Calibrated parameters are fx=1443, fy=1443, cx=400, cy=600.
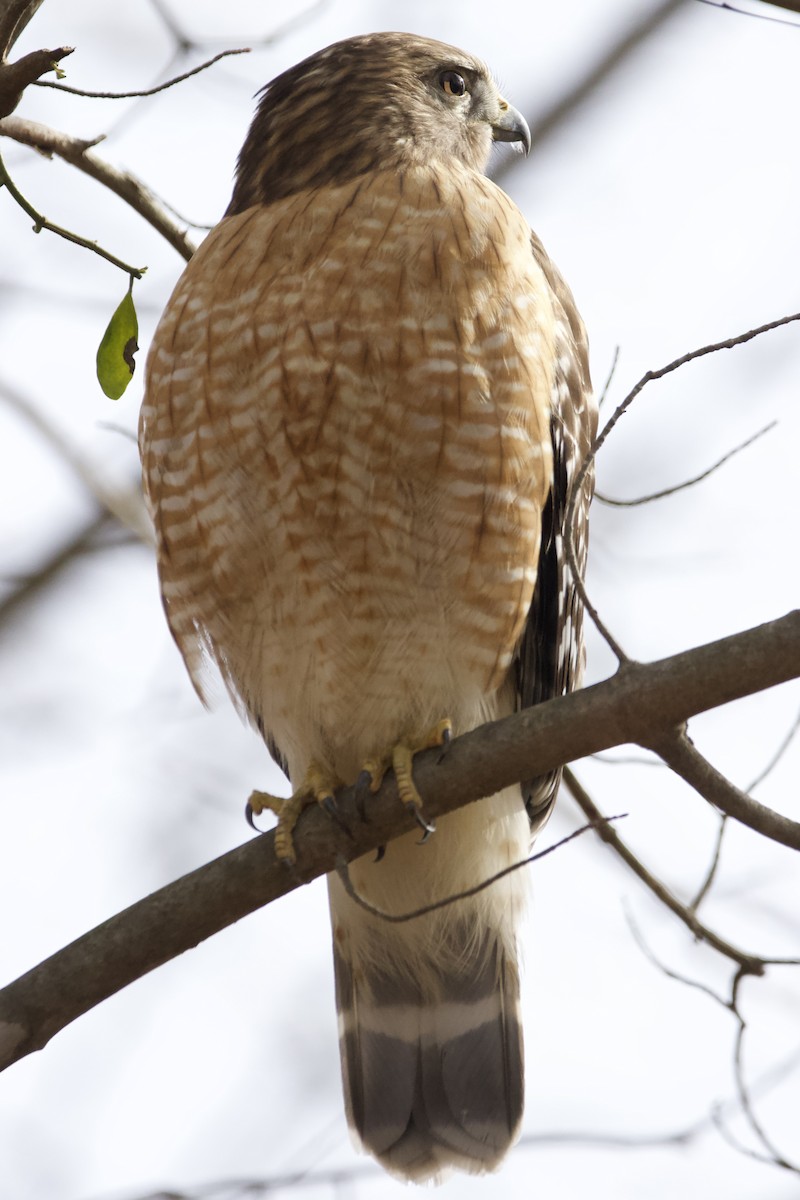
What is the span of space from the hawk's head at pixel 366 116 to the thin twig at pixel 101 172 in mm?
186

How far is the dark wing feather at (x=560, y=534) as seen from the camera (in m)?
3.72

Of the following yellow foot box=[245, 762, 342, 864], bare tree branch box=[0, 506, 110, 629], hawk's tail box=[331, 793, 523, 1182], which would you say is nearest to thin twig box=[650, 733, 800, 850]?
yellow foot box=[245, 762, 342, 864]

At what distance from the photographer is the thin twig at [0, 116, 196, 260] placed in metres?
3.76

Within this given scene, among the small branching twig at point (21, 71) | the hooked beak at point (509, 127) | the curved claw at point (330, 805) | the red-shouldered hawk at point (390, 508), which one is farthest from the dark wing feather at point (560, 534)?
the small branching twig at point (21, 71)

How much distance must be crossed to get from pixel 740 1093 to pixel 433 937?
0.94m

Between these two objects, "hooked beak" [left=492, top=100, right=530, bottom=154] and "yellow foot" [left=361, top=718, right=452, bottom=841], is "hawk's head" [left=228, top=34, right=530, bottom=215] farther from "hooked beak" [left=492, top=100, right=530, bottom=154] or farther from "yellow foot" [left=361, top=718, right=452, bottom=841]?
"yellow foot" [left=361, top=718, right=452, bottom=841]

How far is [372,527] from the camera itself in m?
3.48

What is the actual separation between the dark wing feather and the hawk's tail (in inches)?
18.8

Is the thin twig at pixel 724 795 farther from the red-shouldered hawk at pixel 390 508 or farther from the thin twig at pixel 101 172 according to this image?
the thin twig at pixel 101 172

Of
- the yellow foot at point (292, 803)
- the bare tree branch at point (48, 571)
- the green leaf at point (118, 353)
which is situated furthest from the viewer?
the bare tree branch at point (48, 571)

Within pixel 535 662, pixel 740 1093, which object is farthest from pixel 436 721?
pixel 740 1093

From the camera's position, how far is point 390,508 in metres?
3.46

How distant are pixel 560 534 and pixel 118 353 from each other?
1.21m

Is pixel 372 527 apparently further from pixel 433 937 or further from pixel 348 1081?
pixel 348 1081
